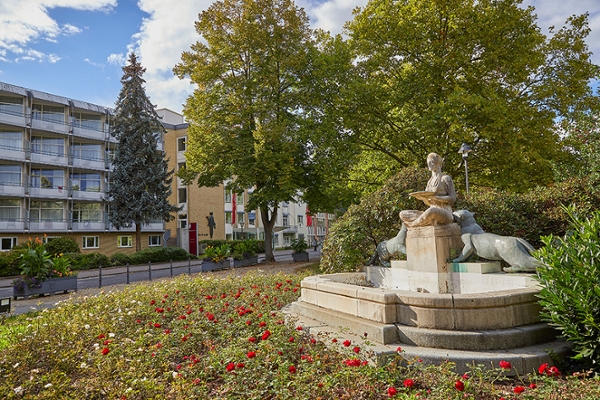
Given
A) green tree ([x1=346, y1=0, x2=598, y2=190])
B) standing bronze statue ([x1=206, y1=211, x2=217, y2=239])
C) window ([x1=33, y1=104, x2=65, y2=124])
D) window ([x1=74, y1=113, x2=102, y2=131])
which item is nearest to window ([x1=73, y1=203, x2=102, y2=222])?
window ([x1=74, y1=113, x2=102, y2=131])

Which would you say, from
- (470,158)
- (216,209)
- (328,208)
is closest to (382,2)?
(470,158)

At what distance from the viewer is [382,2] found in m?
18.3

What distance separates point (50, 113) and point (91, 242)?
40.7ft

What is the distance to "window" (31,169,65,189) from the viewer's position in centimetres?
3569

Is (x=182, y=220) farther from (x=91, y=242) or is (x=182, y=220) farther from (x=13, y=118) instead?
(x=13, y=118)

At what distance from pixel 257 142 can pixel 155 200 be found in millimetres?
14785

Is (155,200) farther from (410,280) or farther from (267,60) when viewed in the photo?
(410,280)

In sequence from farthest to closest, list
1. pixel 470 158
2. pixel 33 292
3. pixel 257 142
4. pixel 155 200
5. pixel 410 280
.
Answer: pixel 155 200
pixel 257 142
pixel 470 158
pixel 33 292
pixel 410 280

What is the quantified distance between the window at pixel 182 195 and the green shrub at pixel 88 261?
1549 cm

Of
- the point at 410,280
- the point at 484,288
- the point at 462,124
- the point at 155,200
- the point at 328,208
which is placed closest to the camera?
the point at 484,288

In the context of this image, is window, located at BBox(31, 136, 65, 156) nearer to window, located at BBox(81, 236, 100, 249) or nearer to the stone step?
window, located at BBox(81, 236, 100, 249)

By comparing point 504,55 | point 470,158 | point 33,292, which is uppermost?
point 504,55

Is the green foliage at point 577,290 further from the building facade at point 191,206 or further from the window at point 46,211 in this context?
the window at point 46,211

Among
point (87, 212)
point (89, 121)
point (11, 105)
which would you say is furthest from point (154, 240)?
point (11, 105)
